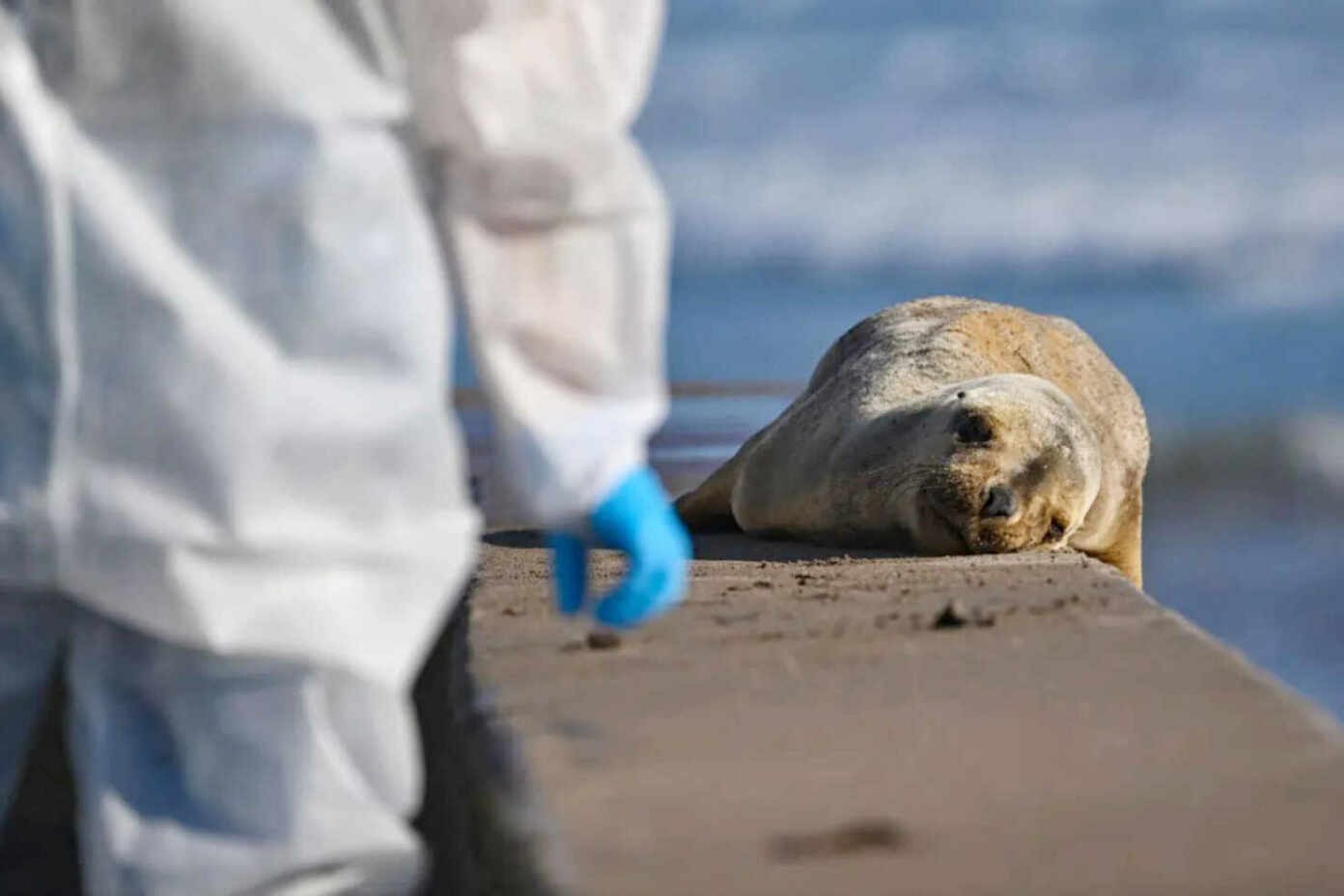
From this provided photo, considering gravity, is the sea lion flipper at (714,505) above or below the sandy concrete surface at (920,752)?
below

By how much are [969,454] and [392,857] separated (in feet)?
13.7

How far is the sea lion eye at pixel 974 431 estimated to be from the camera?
6457 mm

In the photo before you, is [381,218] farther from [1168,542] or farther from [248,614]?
[1168,542]

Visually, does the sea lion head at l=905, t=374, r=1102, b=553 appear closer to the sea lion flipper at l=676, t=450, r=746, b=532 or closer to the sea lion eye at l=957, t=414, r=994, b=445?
the sea lion eye at l=957, t=414, r=994, b=445

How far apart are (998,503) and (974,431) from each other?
0.33m

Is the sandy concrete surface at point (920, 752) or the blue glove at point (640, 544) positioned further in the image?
the blue glove at point (640, 544)

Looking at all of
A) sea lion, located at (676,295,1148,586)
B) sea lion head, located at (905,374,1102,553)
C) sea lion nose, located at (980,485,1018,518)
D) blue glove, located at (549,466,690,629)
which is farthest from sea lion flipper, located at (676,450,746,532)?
blue glove, located at (549,466,690,629)

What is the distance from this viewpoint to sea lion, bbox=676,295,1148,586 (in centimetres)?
637

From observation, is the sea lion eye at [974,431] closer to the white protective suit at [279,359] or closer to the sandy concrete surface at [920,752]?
the sandy concrete surface at [920,752]

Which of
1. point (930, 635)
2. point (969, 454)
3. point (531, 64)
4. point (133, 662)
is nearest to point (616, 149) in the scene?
point (531, 64)

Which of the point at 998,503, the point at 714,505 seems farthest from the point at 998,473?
the point at 714,505

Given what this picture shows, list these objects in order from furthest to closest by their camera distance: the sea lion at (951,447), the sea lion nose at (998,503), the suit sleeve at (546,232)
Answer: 1. the sea lion at (951,447)
2. the sea lion nose at (998,503)
3. the suit sleeve at (546,232)

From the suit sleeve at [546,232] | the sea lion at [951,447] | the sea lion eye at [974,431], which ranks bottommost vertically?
the sea lion at [951,447]

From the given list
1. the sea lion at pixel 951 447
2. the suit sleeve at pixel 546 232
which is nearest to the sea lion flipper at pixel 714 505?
the sea lion at pixel 951 447
